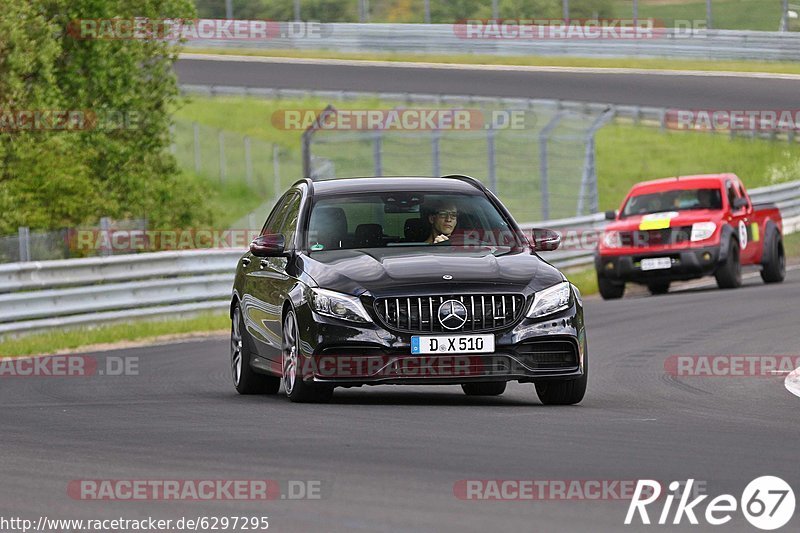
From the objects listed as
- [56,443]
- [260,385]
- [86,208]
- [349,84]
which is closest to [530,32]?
[349,84]

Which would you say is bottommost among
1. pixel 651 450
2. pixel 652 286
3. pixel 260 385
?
pixel 652 286

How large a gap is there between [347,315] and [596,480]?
11.8ft

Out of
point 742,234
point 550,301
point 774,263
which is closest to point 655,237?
point 742,234

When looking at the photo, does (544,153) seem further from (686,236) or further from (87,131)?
(87,131)

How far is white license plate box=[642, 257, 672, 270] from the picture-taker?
24.2m

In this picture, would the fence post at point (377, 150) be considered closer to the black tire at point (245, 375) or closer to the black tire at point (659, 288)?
the black tire at point (659, 288)

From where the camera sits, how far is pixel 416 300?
11.0 meters

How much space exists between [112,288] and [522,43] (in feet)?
102

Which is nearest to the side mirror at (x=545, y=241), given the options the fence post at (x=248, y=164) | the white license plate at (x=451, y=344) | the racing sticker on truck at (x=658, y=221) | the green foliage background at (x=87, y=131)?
the white license plate at (x=451, y=344)

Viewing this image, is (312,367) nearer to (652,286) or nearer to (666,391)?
(666,391)

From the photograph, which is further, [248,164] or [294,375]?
[248,164]

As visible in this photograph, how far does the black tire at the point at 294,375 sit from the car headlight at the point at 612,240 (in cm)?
1321

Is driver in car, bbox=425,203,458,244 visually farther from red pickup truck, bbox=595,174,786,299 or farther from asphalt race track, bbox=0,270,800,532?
red pickup truck, bbox=595,174,786,299

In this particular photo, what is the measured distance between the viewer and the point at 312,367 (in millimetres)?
11219
